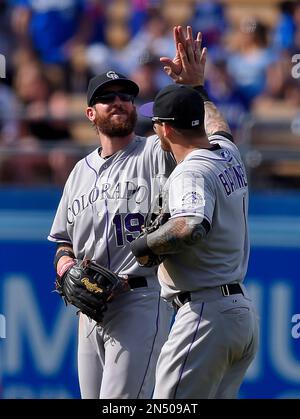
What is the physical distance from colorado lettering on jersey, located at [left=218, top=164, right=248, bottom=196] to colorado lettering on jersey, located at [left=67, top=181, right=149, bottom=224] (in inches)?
25.7

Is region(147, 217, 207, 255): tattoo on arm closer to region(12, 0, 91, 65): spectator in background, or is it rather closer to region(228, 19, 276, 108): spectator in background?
region(228, 19, 276, 108): spectator in background

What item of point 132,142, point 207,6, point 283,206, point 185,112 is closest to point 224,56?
point 207,6

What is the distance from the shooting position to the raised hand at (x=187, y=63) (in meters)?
5.23

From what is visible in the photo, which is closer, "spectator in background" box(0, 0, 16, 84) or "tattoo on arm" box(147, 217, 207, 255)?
"tattoo on arm" box(147, 217, 207, 255)

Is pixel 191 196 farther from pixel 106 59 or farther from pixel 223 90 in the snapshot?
pixel 106 59

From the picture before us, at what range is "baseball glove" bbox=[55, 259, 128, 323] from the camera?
16.9 feet

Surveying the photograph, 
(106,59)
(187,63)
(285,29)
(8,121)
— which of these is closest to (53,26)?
(106,59)

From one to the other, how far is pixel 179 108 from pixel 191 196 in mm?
479

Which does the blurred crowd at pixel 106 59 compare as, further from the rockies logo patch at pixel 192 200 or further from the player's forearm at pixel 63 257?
the rockies logo patch at pixel 192 200

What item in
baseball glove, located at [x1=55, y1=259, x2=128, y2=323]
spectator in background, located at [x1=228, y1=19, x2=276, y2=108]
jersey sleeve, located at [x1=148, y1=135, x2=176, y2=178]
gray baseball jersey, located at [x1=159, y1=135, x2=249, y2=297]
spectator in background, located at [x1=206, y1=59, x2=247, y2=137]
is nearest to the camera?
gray baseball jersey, located at [x1=159, y1=135, x2=249, y2=297]

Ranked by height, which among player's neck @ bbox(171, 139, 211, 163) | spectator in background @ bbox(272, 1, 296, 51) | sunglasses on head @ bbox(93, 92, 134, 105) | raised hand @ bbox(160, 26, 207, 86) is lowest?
player's neck @ bbox(171, 139, 211, 163)

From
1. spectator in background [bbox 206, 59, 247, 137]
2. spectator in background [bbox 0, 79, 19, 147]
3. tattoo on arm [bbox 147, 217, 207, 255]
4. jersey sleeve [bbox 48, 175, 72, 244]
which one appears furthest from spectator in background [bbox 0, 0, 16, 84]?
tattoo on arm [bbox 147, 217, 207, 255]

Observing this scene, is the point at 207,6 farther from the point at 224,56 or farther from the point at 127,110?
the point at 127,110
